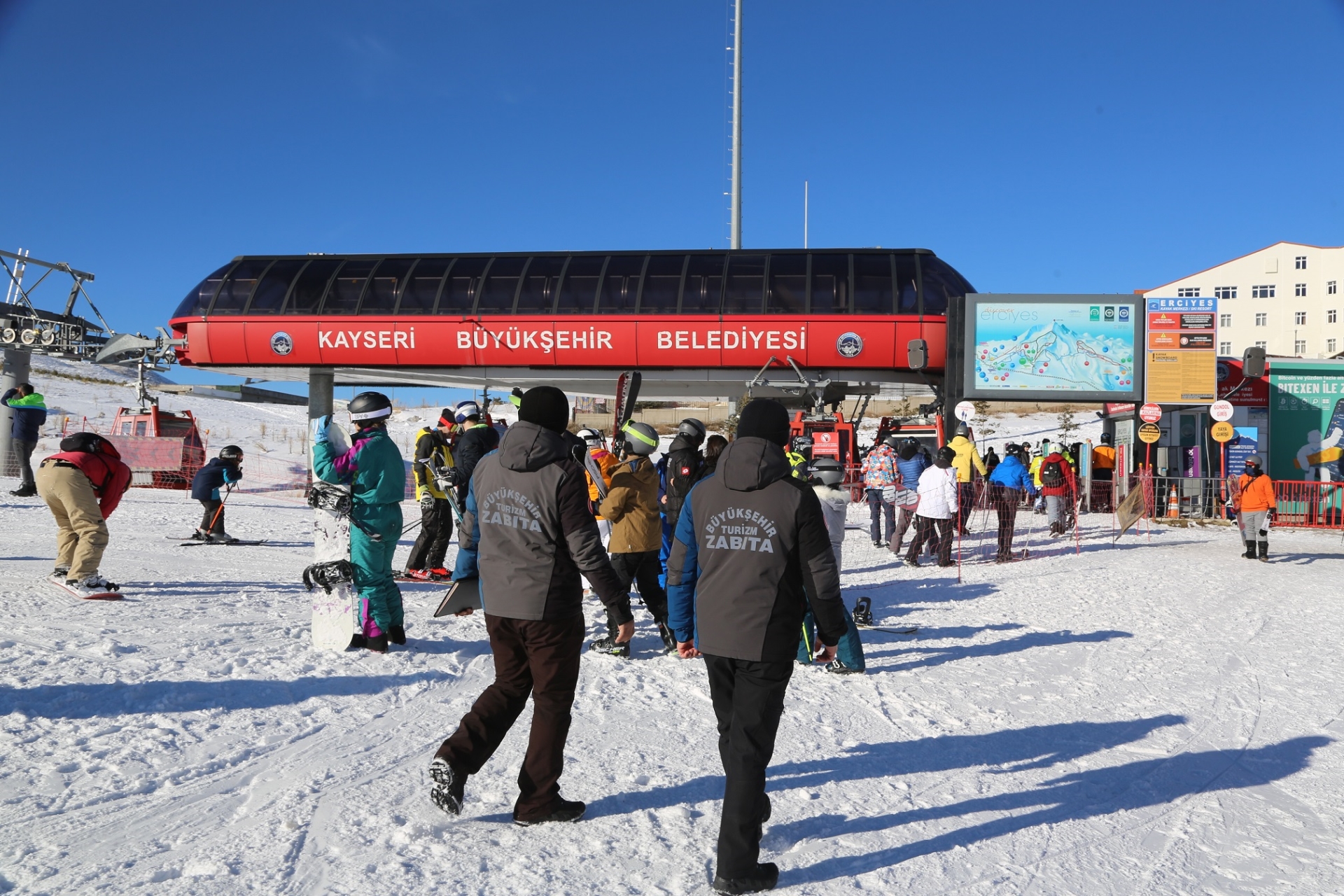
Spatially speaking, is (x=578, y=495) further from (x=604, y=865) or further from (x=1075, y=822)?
(x=1075, y=822)

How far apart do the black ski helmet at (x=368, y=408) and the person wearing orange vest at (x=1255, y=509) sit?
447 inches

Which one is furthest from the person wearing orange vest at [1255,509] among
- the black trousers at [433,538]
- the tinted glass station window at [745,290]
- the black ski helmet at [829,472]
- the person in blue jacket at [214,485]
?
the person in blue jacket at [214,485]

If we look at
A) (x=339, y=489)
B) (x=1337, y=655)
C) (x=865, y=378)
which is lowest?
(x=1337, y=655)

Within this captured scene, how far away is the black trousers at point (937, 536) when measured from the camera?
35.0 feet

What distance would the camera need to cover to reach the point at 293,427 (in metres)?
44.1

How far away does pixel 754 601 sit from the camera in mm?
3010

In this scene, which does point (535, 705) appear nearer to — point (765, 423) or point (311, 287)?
point (765, 423)

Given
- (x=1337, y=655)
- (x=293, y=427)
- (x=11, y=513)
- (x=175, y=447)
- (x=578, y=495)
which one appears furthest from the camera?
(x=293, y=427)

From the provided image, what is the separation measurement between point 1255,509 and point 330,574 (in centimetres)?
1165

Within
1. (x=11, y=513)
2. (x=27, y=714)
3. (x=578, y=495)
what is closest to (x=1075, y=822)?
(x=578, y=495)

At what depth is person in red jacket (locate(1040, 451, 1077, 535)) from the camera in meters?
14.0

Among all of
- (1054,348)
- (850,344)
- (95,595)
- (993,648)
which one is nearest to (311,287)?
(850,344)

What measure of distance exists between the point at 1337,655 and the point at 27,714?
837cm

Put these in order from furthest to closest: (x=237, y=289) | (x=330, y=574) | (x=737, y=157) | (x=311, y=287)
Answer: (x=737, y=157) → (x=237, y=289) → (x=311, y=287) → (x=330, y=574)
